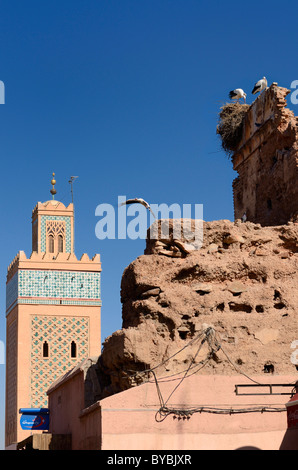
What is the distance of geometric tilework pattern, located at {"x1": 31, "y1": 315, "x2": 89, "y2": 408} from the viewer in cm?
2092

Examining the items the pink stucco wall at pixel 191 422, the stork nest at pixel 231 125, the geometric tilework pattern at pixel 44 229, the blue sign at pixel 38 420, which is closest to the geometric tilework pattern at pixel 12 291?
the geometric tilework pattern at pixel 44 229

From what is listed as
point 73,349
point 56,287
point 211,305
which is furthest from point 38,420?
point 56,287

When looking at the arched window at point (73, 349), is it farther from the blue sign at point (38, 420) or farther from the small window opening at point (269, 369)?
the small window opening at point (269, 369)

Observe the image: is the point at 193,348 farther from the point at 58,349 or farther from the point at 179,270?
the point at 58,349

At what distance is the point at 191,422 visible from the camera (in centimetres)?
737

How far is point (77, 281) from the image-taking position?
2205 centimetres

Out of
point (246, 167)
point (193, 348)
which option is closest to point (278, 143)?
point (246, 167)

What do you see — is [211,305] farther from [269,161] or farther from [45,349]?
[45,349]

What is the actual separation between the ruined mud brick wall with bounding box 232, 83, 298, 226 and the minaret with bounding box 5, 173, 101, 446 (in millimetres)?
11210

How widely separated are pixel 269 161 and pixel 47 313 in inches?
492

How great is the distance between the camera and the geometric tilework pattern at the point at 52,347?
20922 mm

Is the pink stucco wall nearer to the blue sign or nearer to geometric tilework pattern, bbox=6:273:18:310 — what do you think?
the blue sign
